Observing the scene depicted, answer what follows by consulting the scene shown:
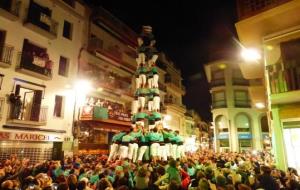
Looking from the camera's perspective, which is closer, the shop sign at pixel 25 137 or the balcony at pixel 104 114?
the shop sign at pixel 25 137

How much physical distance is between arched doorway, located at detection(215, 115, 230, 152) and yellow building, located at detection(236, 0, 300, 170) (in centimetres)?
3209

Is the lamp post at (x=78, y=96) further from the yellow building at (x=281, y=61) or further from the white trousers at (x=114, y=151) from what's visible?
the yellow building at (x=281, y=61)

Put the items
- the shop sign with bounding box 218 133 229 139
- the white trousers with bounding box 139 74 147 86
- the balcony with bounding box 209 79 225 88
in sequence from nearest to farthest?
the white trousers with bounding box 139 74 147 86 → the shop sign with bounding box 218 133 229 139 → the balcony with bounding box 209 79 225 88

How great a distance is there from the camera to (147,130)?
1622cm

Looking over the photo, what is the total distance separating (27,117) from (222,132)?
110 ft

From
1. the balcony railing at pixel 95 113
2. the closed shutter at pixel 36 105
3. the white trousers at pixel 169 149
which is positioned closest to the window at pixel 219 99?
the balcony railing at pixel 95 113

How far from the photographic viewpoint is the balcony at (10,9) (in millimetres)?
16922

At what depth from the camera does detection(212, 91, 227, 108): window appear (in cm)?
4491

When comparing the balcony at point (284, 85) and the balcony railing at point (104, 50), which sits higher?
the balcony railing at point (104, 50)

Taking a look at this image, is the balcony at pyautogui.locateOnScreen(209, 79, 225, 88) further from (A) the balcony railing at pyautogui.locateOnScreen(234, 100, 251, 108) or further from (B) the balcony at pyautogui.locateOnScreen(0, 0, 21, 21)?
(B) the balcony at pyautogui.locateOnScreen(0, 0, 21, 21)

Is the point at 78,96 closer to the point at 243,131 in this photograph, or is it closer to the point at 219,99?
the point at 219,99

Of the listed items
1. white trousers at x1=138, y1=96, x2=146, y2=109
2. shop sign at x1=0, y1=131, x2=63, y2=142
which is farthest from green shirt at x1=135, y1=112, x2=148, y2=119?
shop sign at x1=0, y1=131, x2=63, y2=142

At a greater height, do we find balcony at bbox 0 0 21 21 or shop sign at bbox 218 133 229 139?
balcony at bbox 0 0 21 21

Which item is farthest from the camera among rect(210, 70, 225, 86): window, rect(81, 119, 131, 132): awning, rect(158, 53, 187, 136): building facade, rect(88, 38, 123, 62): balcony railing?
rect(210, 70, 225, 86): window
